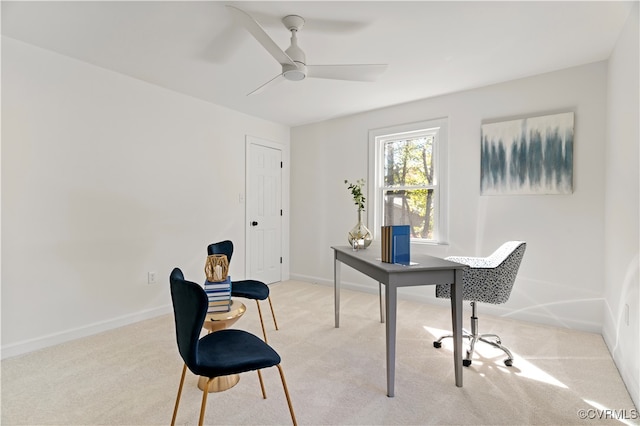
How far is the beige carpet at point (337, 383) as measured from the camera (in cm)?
177

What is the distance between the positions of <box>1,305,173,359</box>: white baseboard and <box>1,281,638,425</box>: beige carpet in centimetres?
9

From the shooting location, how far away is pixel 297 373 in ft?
7.26

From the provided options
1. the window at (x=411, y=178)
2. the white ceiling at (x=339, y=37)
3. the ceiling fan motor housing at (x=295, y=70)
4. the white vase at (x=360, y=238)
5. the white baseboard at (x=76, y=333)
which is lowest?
the white baseboard at (x=76, y=333)

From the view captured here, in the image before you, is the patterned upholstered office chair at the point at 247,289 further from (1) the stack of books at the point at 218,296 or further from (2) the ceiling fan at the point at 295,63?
(2) the ceiling fan at the point at 295,63

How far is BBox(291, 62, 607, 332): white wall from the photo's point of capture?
2957mm

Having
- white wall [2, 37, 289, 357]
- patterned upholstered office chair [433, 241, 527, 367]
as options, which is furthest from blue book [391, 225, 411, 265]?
A: white wall [2, 37, 289, 357]

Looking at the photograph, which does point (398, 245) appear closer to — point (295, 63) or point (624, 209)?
point (295, 63)

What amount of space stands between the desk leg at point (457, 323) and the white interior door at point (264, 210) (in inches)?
122

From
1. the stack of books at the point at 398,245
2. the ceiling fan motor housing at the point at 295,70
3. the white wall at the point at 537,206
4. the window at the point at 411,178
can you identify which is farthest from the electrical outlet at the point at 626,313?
Result: the ceiling fan motor housing at the point at 295,70

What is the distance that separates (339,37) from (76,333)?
3.36 metres

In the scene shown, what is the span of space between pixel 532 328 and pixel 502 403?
60.0 inches

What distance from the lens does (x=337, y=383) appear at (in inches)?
82.4

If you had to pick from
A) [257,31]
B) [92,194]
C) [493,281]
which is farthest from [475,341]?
[92,194]

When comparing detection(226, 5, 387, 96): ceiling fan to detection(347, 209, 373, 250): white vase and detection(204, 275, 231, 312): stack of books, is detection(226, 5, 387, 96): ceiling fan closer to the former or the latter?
detection(347, 209, 373, 250): white vase
